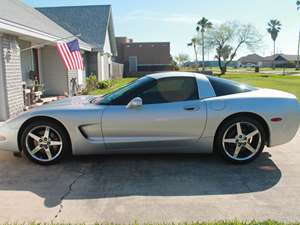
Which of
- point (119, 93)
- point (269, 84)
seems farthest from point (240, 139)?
point (269, 84)

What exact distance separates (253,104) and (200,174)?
134 cm

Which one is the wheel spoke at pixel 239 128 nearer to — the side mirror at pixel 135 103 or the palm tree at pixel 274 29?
the side mirror at pixel 135 103

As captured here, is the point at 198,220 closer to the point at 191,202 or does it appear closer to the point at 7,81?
the point at 191,202

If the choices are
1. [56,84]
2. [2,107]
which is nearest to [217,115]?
[2,107]

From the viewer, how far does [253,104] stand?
484 cm

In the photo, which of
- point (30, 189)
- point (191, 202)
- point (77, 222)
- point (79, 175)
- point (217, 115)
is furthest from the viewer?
point (217, 115)

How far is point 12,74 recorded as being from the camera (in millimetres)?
9328

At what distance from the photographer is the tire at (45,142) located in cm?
483

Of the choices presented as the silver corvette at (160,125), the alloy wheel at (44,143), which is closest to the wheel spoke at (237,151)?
the silver corvette at (160,125)

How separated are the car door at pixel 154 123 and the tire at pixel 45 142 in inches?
26.4

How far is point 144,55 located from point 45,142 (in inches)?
1648

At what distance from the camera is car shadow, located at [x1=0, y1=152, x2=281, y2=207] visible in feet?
13.0

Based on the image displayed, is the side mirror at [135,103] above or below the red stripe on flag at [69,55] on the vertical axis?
below

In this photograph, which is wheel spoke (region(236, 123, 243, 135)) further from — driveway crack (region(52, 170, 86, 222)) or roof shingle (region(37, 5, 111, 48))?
roof shingle (region(37, 5, 111, 48))
